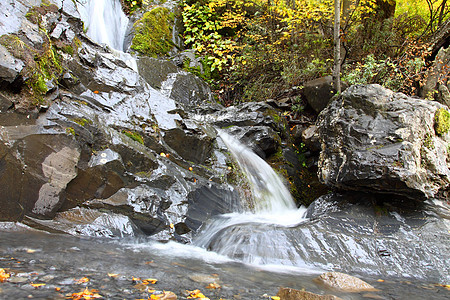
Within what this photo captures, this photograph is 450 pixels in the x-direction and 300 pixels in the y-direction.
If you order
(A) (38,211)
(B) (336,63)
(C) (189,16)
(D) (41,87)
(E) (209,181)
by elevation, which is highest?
(C) (189,16)

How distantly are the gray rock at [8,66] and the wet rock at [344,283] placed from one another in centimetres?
477

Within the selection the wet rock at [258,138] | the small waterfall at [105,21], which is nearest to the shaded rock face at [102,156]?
the wet rock at [258,138]

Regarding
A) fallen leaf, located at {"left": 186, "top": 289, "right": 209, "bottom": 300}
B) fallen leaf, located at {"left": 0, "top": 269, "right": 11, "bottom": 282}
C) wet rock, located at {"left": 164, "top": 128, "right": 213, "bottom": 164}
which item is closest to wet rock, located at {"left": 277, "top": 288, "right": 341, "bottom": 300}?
fallen leaf, located at {"left": 186, "top": 289, "right": 209, "bottom": 300}

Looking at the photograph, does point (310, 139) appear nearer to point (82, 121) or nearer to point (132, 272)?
point (82, 121)

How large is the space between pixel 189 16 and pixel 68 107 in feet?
33.7

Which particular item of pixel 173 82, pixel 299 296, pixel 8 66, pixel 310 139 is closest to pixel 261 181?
pixel 310 139

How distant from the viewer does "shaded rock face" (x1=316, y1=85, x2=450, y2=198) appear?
4965mm

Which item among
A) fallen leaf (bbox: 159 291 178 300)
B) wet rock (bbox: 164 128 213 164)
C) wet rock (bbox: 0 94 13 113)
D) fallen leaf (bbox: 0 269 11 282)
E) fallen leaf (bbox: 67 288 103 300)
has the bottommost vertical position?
fallen leaf (bbox: 159 291 178 300)

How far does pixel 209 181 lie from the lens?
586 centimetres

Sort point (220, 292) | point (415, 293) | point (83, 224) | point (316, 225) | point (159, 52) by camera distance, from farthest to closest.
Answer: point (159, 52) → point (316, 225) → point (83, 224) → point (415, 293) → point (220, 292)

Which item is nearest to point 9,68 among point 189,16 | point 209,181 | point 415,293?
point 209,181

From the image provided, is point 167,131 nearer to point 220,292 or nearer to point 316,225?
point 316,225

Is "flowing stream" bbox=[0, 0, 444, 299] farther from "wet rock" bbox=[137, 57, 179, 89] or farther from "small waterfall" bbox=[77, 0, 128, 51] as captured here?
"small waterfall" bbox=[77, 0, 128, 51]

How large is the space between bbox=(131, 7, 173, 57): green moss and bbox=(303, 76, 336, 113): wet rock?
6.09 meters
